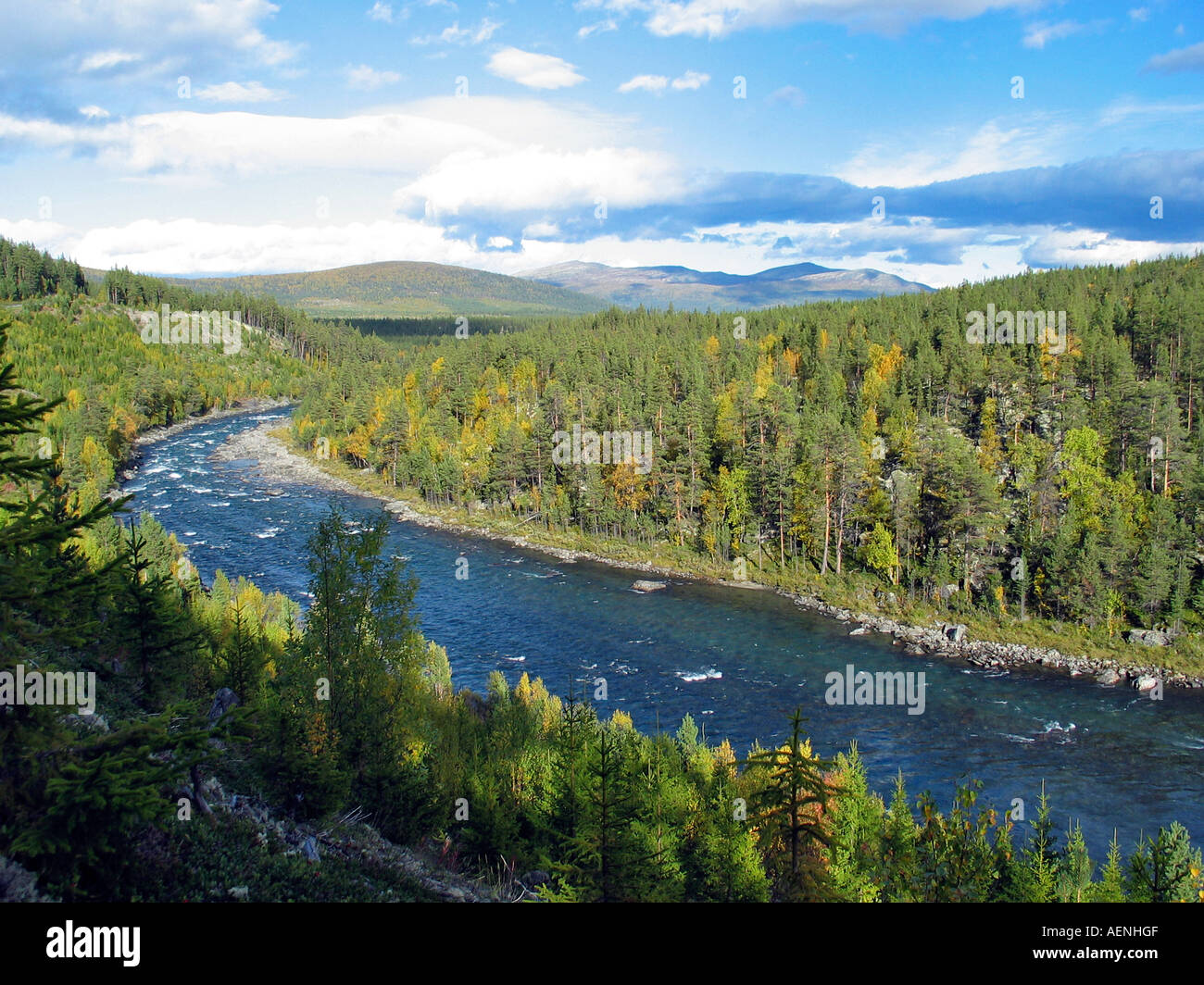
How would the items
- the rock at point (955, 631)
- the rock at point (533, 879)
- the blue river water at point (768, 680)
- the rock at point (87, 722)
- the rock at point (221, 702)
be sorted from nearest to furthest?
the rock at point (87, 722), the rock at point (533, 879), the rock at point (221, 702), the blue river water at point (768, 680), the rock at point (955, 631)

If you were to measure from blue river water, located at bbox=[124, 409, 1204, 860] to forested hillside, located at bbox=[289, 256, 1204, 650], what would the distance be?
9.72 meters

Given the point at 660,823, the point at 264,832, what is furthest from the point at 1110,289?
the point at 264,832

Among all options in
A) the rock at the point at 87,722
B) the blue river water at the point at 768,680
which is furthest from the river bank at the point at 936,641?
the rock at the point at 87,722

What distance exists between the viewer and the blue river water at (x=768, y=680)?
36.3 m

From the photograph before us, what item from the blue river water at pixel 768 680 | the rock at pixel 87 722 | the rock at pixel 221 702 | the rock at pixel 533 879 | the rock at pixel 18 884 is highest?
the rock at pixel 18 884

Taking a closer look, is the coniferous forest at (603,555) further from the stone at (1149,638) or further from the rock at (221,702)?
the stone at (1149,638)

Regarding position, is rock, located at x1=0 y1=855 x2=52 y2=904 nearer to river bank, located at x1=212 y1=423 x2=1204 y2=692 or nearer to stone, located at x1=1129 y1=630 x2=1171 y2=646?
river bank, located at x1=212 y1=423 x2=1204 y2=692

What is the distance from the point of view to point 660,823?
23.8 metres

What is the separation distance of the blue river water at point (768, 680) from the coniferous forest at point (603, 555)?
106 inches

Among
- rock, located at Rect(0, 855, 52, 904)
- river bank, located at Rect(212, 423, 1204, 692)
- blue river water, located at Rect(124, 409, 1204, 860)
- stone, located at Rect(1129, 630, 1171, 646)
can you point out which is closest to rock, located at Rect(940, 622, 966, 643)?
river bank, located at Rect(212, 423, 1204, 692)
